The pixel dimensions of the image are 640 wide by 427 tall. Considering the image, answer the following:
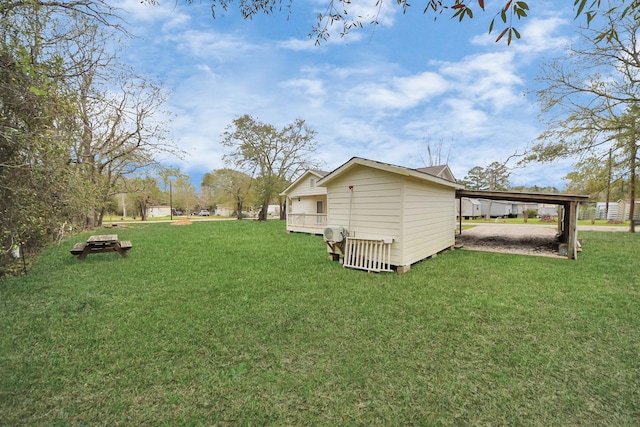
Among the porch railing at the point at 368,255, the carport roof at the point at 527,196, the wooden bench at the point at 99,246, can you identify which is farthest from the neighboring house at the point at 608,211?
the wooden bench at the point at 99,246

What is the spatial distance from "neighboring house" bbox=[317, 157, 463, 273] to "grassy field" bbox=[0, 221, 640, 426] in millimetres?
887

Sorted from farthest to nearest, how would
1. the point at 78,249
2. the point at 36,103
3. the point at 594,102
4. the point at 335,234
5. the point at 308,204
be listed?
1. the point at 308,204
2. the point at 594,102
3. the point at 78,249
4. the point at 335,234
5. the point at 36,103

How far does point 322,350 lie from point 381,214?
168 inches

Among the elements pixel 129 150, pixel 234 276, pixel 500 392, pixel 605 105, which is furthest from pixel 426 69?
pixel 129 150

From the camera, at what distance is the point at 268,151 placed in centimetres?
2442

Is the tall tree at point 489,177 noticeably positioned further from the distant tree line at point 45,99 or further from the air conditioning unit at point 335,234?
the distant tree line at point 45,99

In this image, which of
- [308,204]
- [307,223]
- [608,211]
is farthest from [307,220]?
[608,211]

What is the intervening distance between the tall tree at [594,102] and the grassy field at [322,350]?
34.8 ft

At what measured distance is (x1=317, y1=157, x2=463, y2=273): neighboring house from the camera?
252 inches

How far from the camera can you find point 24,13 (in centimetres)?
260

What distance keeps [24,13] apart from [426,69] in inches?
444

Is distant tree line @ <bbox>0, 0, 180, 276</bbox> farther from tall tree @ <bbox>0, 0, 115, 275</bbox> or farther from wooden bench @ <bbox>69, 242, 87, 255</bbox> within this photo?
wooden bench @ <bbox>69, 242, 87, 255</bbox>

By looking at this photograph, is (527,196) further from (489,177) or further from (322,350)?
(489,177)

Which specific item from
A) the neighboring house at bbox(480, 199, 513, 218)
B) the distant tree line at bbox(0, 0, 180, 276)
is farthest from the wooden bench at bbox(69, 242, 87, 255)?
the neighboring house at bbox(480, 199, 513, 218)
